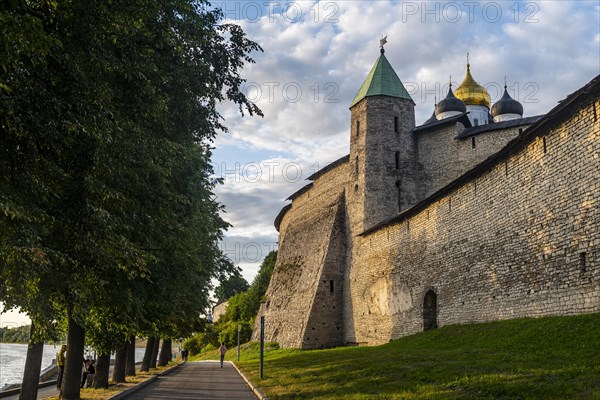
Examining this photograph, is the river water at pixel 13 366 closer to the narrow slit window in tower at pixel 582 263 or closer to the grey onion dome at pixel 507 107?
the narrow slit window in tower at pixel 582 263

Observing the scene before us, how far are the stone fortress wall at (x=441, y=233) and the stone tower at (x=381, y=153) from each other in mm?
85

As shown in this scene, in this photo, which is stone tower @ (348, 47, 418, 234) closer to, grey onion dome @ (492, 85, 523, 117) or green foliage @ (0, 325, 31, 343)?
grey onion dome @ (492, 85, 523, 117)

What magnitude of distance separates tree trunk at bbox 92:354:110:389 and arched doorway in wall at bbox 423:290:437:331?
45.6 ft

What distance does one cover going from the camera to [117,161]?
8.50 metres

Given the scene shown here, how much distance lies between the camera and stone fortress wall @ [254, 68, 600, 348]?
586 inches

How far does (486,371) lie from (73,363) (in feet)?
29.0

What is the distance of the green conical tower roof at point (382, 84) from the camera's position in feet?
119

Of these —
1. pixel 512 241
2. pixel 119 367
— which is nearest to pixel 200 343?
pixel 119 367

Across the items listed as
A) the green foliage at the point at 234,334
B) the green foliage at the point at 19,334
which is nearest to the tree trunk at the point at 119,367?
the green foliage at the point at 19,334

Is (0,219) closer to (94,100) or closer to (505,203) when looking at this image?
(94,100)

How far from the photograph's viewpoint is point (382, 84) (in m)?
36.4

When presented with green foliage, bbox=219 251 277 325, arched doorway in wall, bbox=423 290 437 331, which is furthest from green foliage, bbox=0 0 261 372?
green foliage, bbox=219 251 277 325

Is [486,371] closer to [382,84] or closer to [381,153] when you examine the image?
[381,153]

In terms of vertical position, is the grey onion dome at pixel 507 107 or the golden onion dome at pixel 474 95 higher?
the golden onion dome at pixel 474 95
